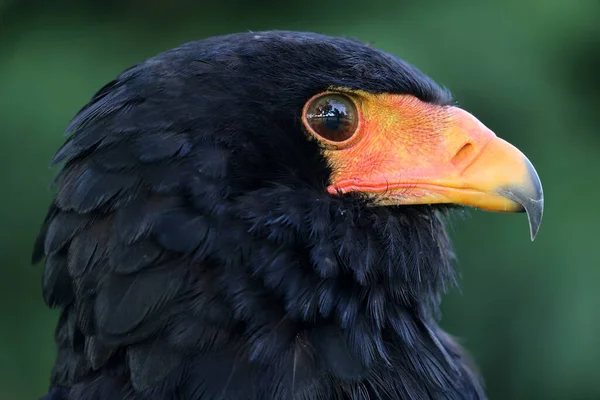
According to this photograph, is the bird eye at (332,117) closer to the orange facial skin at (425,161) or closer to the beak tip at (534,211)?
the orange facial skin at (425,161)

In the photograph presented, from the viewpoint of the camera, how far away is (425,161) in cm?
199

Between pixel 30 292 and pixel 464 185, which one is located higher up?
pixel 464 185

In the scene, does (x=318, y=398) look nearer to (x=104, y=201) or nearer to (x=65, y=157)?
(x=104, y=201)

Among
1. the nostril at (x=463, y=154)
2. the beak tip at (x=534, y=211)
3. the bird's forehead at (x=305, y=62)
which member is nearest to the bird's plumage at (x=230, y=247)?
the bird's forehead at (x=305, y=62)

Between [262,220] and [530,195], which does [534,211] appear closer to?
[530,195]

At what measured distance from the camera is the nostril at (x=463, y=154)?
6.48ft

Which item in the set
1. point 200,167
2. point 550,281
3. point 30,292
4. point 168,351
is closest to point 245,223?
point 200,167

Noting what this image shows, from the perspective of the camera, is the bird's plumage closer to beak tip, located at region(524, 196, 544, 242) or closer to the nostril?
the nostril

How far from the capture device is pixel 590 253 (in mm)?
3514

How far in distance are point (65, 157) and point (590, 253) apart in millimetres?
2520

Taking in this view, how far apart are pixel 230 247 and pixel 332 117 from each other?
17.7 inches

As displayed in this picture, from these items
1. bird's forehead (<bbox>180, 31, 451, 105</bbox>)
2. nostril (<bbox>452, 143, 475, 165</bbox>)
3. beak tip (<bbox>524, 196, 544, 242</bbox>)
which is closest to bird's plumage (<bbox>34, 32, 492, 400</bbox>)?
bird's forehead (<bbox>180, 31, 451, 105</bbox>)

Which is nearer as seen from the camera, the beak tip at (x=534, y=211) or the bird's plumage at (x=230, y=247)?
the bird's plumage at (x=230, y=247)

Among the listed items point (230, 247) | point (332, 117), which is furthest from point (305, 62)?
point (230, 247)
